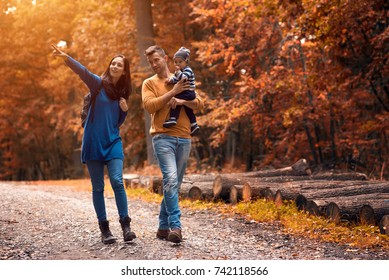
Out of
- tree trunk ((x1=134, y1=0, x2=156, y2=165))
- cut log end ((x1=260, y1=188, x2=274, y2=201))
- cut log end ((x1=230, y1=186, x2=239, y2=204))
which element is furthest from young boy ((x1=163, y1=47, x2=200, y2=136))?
tree trunk ((x1=134, y1=0, x2=156, y2=165))

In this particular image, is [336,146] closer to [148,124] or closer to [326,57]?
[326,57]

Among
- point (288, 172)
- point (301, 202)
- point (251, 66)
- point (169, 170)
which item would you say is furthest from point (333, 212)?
point (251, 66)

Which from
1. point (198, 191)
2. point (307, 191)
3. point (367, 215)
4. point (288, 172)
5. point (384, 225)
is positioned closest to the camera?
point (384, 225)

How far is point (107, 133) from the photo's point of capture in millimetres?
6086

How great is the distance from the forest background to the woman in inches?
196

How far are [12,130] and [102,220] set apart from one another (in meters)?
23.2

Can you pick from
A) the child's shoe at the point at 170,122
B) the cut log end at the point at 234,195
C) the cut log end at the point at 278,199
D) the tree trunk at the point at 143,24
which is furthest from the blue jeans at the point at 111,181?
the tree trunk at the point at 143,24

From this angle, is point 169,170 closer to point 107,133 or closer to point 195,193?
point 107,133

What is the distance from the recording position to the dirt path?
5953mm

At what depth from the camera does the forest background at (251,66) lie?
11.6 meters

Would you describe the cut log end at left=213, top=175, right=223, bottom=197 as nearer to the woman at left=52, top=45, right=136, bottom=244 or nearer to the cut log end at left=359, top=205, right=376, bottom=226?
the cut log end at left=359, top=205, right=376, bottom=226

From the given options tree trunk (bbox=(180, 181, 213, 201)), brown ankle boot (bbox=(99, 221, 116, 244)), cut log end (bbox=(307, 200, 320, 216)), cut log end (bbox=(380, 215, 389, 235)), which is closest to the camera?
brown ankle boot (bbox=(99, 221, 116, 244))

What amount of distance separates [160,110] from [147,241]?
157 cm
